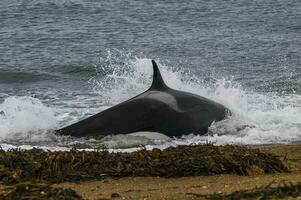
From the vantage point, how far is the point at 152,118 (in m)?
14.6

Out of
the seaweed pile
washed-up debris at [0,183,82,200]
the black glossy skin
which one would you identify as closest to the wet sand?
the seaweed pile

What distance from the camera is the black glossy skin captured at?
47.7 ft

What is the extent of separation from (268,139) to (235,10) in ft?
77.9

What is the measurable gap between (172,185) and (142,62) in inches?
541

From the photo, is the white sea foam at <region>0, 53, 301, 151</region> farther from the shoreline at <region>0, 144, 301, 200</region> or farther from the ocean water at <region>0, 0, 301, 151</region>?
the shoreline at <region>0, 144, 301, 200</region>

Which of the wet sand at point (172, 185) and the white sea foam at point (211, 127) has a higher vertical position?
the wet sand at point (172, 185)

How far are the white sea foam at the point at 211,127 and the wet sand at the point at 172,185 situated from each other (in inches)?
168

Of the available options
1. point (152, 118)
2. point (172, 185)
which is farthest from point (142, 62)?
point (172, 185)

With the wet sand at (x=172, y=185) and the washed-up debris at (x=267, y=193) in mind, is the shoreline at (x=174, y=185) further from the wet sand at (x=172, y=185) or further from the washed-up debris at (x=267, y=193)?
the washed-up debris at (x=267, y=193)

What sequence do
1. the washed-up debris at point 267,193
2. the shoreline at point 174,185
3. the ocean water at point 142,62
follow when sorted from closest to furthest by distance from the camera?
the washed-up debris at point 267,193 < the shoreline at point 174,185 < the ocean water at point 142,62

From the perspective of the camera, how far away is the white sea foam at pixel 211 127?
1434 centimetres

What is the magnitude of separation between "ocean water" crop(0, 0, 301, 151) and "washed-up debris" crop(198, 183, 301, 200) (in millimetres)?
6181

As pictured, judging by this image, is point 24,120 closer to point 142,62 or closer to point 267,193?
point 142,62

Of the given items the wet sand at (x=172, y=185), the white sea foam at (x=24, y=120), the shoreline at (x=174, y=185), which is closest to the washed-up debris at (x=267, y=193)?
the shoreline at (x=174, y=185)
